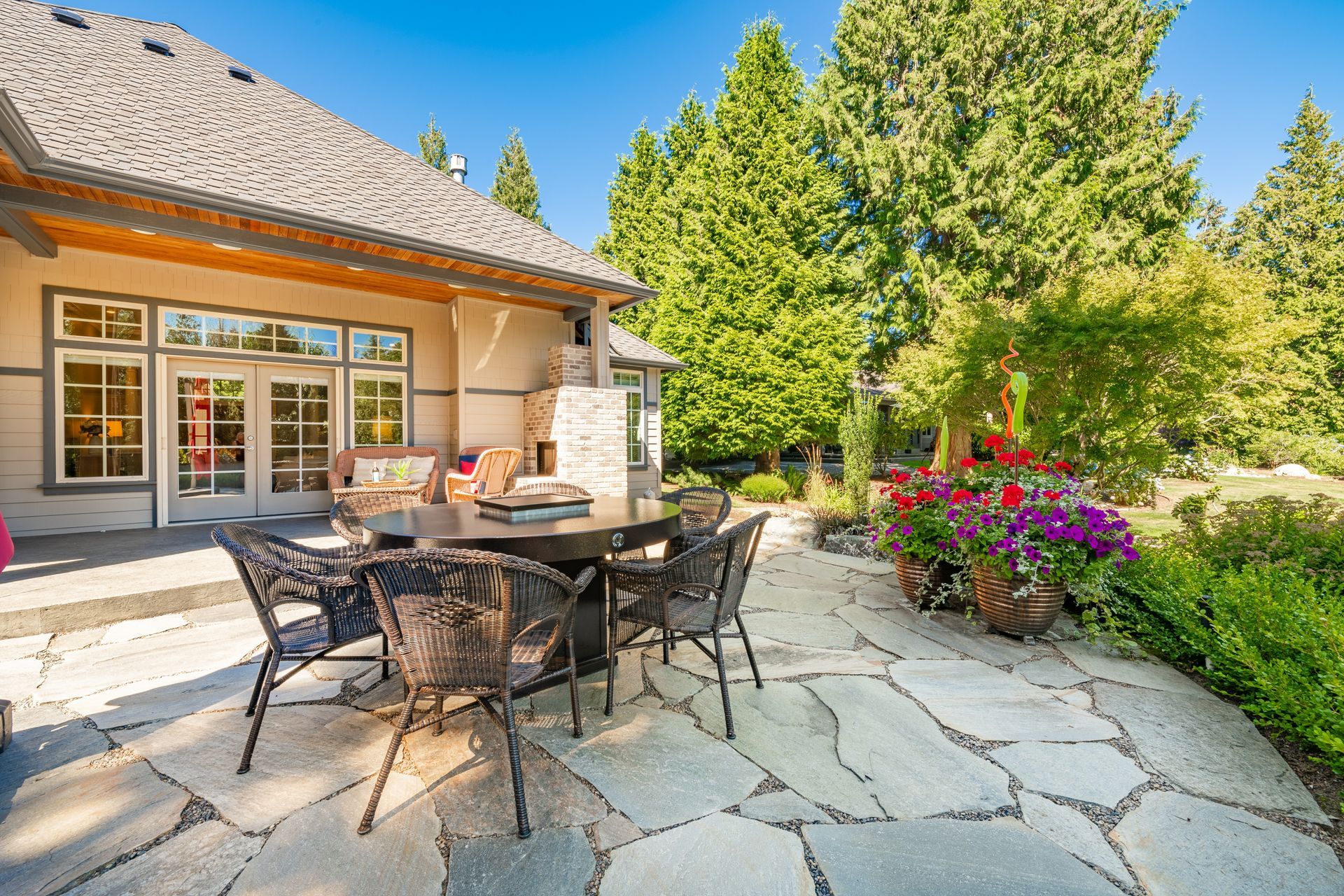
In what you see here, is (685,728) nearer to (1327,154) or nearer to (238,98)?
(238,98)

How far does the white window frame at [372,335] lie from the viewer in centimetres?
710

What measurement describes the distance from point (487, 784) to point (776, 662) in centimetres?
159

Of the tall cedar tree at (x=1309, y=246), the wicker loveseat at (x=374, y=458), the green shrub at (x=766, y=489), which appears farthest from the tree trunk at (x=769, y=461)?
the tall cedar tree at (x=1309, y=246)

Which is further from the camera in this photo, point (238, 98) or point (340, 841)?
A: point (238, 98)

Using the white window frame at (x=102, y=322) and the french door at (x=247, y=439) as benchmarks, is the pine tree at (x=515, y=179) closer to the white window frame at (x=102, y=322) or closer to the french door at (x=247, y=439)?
the french door at (x=247, y=439)

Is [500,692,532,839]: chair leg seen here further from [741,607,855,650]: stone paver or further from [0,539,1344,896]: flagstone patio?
[741,607,855,650]: stone paver

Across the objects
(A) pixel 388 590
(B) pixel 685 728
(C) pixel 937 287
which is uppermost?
(C) pixel 937 287

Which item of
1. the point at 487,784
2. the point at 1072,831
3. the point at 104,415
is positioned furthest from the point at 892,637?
the point at 104,415

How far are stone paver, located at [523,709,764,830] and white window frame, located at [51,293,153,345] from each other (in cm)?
661

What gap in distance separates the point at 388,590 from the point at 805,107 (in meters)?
15.1

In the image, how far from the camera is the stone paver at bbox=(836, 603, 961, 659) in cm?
308

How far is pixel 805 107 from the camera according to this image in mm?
13406

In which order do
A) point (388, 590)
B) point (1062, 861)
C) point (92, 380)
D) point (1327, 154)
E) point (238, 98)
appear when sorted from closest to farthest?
point (1062, 861) → point (388, 590) → point (92, 380) → point (238, 98) → point (1327, 154)

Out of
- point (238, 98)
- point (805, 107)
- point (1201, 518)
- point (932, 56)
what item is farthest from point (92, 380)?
point (932, 56)
